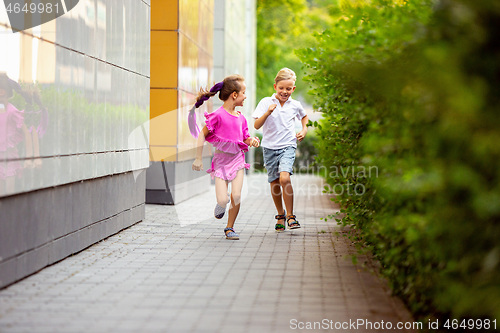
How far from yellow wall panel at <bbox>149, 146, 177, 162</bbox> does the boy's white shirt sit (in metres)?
4.41

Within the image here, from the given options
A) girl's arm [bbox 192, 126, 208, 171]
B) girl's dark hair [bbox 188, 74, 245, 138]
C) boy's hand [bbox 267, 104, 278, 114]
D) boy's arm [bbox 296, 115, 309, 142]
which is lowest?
girl's arm [bbox 192, 126, 208, 171]

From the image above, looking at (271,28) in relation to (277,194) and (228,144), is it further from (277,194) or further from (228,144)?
(228,144)

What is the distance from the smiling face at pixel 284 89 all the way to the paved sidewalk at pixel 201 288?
179 cm

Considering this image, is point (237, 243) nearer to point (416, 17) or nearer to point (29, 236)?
point (29, 236)

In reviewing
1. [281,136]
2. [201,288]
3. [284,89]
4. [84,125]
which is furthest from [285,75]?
[201,288]

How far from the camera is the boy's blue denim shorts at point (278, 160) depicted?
31.9 ft

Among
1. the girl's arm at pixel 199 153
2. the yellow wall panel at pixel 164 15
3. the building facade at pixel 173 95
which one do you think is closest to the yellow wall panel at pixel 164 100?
the building facade at pixel 173 95

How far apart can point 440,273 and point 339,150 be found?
3.66 metres

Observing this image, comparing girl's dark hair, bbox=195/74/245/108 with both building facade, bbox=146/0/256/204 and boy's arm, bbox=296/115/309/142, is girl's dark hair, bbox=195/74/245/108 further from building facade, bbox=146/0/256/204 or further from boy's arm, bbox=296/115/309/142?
building facade, bbox=146/0/256/204

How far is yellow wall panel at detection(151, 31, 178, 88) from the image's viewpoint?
45.9 feet

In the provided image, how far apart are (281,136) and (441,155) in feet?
21.9

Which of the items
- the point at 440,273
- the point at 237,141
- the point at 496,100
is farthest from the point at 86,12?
the point at 496,100

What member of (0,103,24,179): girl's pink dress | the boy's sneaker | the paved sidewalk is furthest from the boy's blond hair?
(0,103,24,179): girl's pink dress

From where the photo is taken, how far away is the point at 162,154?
14.0 m
